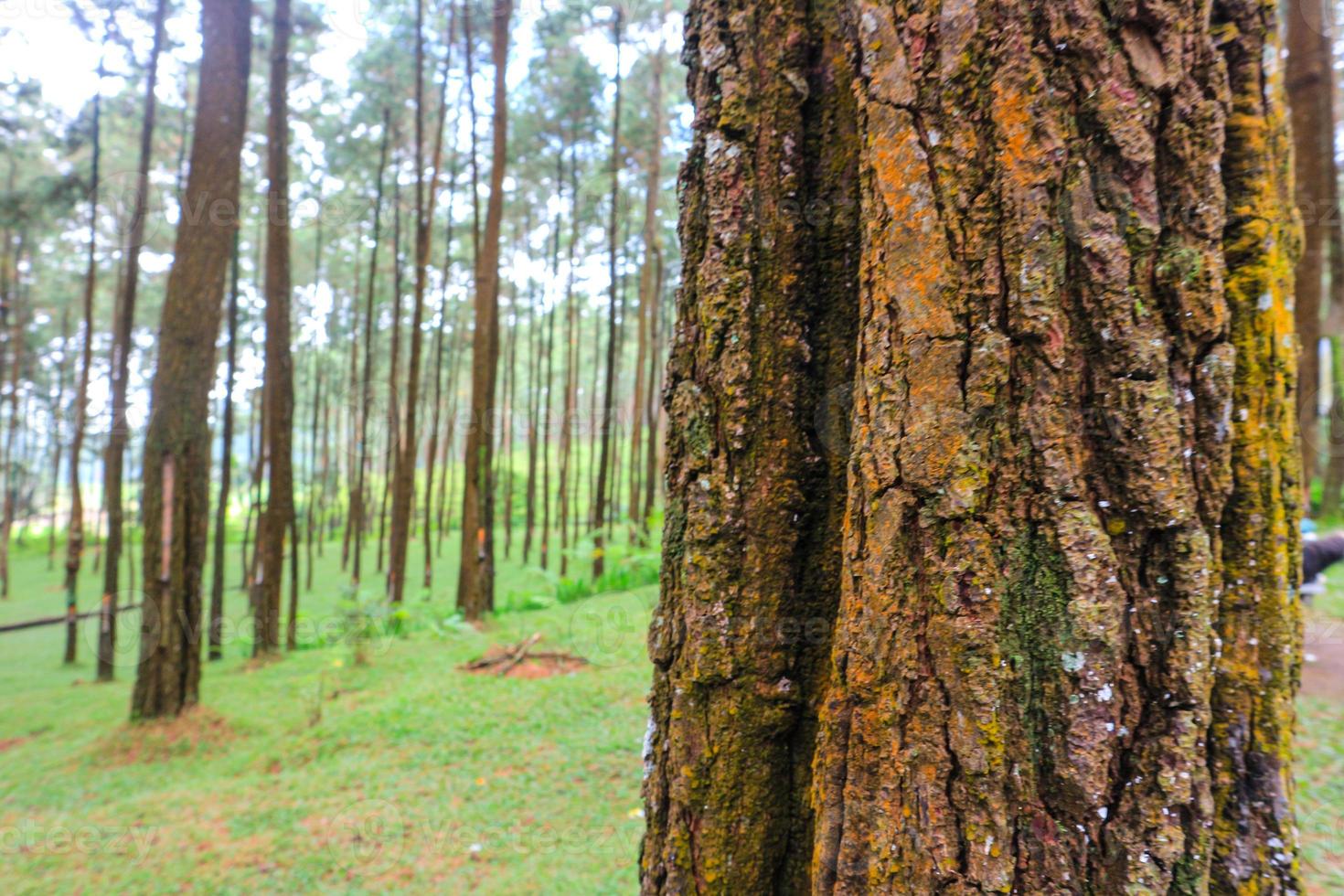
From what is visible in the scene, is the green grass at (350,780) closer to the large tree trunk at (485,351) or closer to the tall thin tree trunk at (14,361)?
the large tree trunk at (485,351)

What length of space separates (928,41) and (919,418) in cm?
57

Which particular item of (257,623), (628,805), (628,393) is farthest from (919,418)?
(628,393)

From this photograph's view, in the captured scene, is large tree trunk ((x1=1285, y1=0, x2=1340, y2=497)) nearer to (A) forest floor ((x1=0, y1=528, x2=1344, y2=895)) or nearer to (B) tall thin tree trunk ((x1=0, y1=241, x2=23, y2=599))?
(A) forest floor ((x1=0, y1=528, x2=1344, y2=895))

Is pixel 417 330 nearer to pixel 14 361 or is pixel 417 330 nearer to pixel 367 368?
pixel 367 368

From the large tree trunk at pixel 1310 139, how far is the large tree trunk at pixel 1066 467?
6.43 metres

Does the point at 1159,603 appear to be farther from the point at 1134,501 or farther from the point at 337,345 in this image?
the point at 337,345

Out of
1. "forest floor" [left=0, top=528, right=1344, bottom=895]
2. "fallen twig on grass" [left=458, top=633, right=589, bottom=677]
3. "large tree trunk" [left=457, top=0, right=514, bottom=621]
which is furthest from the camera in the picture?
"large tree trunk" [left=457, top=0, right=514, bottom=621]

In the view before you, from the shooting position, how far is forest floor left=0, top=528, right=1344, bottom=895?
4.00 m

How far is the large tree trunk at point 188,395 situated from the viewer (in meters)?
6.57

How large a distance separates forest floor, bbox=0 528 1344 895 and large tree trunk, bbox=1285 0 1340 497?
2.62 meters

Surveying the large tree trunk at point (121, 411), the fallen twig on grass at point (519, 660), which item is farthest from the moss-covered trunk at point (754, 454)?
the large tree trunk at point (121, 411)

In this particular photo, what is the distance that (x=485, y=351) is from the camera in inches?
420

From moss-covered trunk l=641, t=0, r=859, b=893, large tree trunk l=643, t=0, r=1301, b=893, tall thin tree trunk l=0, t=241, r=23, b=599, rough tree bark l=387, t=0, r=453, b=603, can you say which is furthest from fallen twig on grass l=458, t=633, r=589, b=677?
tall thin tree trunk l=0, t=241, r=23, b=599

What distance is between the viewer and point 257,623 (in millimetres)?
10695
